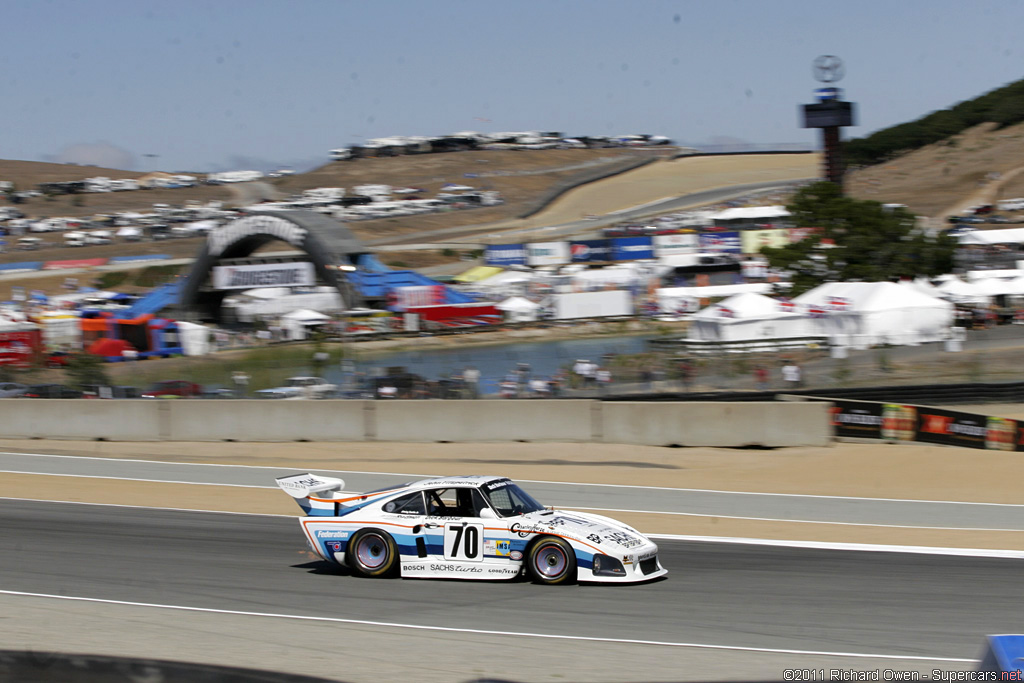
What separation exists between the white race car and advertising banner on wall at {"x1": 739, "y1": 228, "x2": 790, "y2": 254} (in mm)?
54345

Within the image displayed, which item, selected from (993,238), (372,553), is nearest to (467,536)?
(372,553)

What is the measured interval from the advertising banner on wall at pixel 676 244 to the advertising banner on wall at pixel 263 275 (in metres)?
24.1

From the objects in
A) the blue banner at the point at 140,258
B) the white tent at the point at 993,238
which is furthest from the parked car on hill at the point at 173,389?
the blue banner at the point at 140,258

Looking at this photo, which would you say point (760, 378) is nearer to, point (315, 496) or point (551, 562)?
point (551, 562)

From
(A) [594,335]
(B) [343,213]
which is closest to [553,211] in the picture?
(B) [343,213]

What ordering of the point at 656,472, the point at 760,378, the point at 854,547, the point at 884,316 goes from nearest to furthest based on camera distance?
the point at 854,547, the point at 656,472, the point at 760,378, the point at 884,316

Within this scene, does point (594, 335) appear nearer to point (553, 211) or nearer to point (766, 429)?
point (766, 429)

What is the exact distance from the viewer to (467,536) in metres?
9.79

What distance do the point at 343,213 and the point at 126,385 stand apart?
83.9 m

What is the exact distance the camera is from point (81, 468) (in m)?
18.4

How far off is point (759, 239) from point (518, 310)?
2068 cm

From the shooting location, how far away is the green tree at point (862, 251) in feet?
148

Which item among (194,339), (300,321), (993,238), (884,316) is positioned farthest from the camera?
(993,238)

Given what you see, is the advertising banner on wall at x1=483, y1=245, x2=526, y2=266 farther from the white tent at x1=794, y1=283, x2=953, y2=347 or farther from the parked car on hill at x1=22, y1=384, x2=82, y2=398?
the parked car on hill at x1=22, y1=384, x2=82, y2=398
